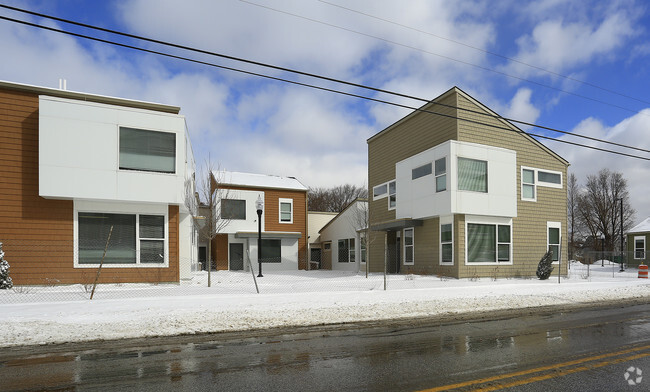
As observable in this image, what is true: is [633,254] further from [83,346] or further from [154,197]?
[83,346]

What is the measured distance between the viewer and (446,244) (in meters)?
18.9

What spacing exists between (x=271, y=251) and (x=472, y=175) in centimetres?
1691

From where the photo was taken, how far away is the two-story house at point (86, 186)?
1393 centimetres

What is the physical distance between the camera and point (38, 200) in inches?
559

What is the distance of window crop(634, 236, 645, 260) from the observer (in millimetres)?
35594

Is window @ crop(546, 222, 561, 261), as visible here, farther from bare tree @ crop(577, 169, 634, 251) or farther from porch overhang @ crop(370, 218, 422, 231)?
bare tree @ crop(577, 169, 634, 251)

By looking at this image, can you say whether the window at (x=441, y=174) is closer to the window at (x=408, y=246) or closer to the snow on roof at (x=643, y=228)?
the window at (x=408, y=246)

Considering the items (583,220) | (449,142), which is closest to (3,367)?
(449,142)

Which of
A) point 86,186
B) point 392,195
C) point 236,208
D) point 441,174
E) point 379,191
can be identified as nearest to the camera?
point 86,186

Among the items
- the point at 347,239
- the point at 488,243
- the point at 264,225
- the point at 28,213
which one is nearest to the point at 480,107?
the point at 488,243

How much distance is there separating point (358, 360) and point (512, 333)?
394cm

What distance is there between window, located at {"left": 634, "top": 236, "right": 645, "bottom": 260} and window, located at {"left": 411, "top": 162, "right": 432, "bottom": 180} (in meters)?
26.9

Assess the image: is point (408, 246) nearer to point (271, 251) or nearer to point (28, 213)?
point (271, 251)

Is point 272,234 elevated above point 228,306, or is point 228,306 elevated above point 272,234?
point 272,234
